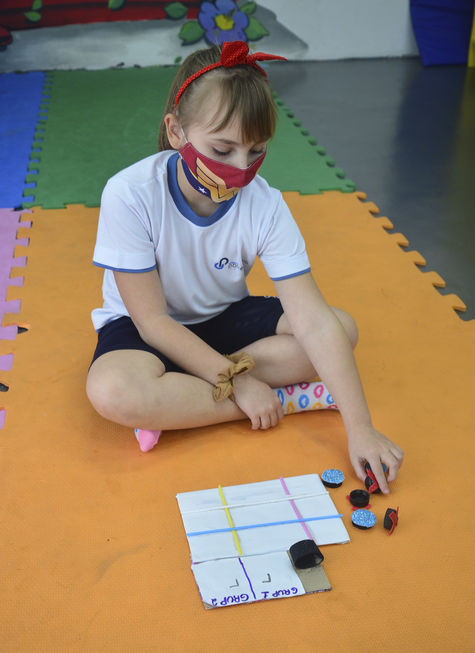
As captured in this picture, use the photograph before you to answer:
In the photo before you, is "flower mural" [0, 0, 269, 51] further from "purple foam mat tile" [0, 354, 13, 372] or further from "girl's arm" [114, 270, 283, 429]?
"girl's arm" [114, 270, 283, 429]

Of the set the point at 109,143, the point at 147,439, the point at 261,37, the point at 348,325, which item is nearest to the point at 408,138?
the point at 109,143

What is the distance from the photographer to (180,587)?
108 centimetres

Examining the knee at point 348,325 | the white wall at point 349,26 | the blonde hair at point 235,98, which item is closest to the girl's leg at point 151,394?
the knee at point 348,325

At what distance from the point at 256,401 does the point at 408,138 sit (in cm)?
237

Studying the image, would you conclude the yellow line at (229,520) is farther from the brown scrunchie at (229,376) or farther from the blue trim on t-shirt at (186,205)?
the blue trim on t-shirt at (186,205)

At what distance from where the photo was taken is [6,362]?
64.5 inches

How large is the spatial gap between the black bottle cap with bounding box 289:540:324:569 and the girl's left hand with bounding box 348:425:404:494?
210mm

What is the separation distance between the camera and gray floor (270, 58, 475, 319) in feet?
7.84

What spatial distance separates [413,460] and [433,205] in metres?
1.51

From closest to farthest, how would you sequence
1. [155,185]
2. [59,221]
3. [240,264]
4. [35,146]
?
[155,185]
[240,264]
[59,221]
[35,146]

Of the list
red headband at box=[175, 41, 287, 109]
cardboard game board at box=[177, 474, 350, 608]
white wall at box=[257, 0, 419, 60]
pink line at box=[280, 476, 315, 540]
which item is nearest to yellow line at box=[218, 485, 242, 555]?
cardboard game board at box=[177, 474, 350, 608]

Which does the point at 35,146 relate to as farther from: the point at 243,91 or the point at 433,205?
the point at 243,91

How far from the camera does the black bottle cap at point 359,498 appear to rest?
1.24 meters

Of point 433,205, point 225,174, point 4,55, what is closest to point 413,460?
point 225,174
